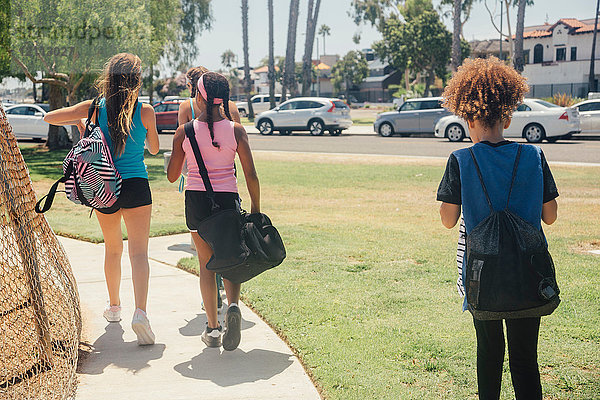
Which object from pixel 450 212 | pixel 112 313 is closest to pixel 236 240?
pixel 112 313

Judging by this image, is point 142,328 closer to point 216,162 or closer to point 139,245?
point 139,245

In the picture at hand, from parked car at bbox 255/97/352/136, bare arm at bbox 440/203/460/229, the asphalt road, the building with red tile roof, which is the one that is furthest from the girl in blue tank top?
the building with red tile roof

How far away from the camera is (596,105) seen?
24.0 meters

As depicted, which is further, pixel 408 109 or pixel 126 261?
pixel 408 109

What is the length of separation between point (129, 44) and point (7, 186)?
13983 mm

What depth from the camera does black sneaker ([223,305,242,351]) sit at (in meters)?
4.38

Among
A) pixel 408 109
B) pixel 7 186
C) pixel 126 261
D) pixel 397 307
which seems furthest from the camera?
pixel 408 109

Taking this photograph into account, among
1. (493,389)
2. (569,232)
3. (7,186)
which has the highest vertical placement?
(7,186)

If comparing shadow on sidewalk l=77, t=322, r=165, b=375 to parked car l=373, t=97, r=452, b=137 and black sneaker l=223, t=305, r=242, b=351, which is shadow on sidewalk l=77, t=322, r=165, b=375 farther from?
parked car l=373, t=97, r=452, b=137

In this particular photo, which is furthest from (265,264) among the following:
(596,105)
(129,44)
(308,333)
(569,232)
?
(596,105)

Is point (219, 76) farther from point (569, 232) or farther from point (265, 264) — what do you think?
point (569, 232)

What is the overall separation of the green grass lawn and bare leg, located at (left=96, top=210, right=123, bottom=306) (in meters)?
1.09

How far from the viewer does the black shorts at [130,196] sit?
15.0 ft

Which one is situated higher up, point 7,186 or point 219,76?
point 219,76
